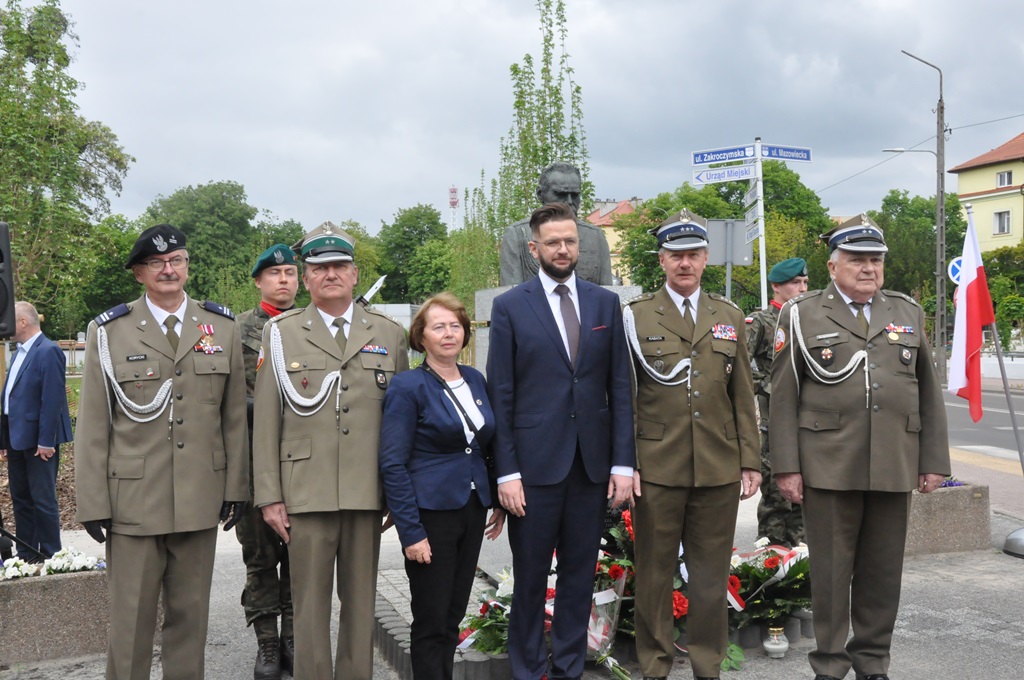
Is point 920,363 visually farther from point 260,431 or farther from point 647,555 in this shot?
point 260,431

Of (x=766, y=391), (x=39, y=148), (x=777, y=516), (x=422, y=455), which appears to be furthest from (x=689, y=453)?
(x=39, y=148)

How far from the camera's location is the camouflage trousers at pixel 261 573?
477 cm

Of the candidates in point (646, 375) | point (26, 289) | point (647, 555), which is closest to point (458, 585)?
point (647, 555)

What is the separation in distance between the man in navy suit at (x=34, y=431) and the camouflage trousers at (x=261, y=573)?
3.23 m

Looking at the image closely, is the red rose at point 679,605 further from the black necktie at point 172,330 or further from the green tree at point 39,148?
the green tree at point 39,148

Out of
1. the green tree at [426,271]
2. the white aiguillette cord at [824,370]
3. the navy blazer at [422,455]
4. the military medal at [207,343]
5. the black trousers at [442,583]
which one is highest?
the green tree at [426,271]

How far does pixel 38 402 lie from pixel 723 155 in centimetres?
869

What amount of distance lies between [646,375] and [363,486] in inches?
53.9

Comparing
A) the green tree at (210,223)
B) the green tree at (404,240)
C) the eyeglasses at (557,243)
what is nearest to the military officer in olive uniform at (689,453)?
the eyeglasses at (557,243)

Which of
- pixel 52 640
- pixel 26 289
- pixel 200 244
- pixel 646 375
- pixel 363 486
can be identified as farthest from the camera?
pixel 200 244

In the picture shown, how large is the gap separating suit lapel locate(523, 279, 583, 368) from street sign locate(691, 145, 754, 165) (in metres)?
8.78

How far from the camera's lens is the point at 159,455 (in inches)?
158

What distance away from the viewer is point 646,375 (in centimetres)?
439

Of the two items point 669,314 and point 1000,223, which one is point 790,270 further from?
point 1000,223
